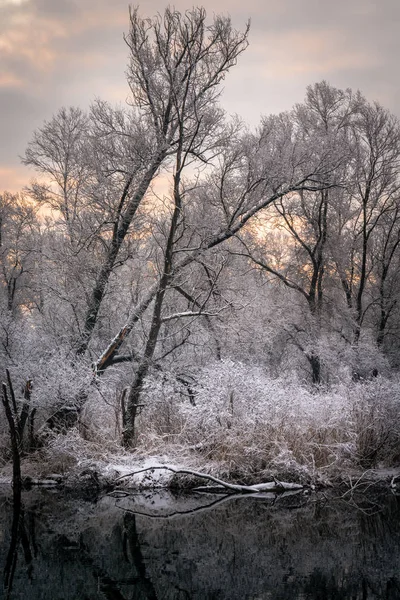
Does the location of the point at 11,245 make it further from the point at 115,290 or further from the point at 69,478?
the point at 69,478

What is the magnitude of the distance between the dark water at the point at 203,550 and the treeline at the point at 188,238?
334cm

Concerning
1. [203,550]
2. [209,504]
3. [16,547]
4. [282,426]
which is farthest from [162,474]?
[16,547]

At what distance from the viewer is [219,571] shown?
25.8ft

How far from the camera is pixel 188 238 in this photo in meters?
21.3

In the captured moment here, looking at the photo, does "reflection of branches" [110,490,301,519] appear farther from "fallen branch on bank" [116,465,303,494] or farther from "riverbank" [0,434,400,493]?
"riverbank" [0,434,400,493]

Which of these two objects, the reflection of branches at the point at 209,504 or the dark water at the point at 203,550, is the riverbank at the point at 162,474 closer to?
the reflection of branches at the point at 209,504

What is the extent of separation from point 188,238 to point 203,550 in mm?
14094

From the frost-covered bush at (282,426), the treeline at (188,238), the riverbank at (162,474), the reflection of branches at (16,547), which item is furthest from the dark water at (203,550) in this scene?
the treeline at (188,238)

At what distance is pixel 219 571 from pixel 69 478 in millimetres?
6560

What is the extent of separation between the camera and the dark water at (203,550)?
23.5ft

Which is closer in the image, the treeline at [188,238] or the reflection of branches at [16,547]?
the reflection of branches at [16,547]

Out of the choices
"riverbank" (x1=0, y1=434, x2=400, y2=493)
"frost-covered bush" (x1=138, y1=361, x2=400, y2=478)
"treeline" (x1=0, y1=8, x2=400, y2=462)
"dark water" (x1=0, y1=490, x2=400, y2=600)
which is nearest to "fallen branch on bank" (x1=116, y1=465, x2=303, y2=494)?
"riverbank" (x1=0, y1=434, x2=400, y2=493)

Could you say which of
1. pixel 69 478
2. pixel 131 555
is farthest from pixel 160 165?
pixel 131 555

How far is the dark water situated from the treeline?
3.34 m
